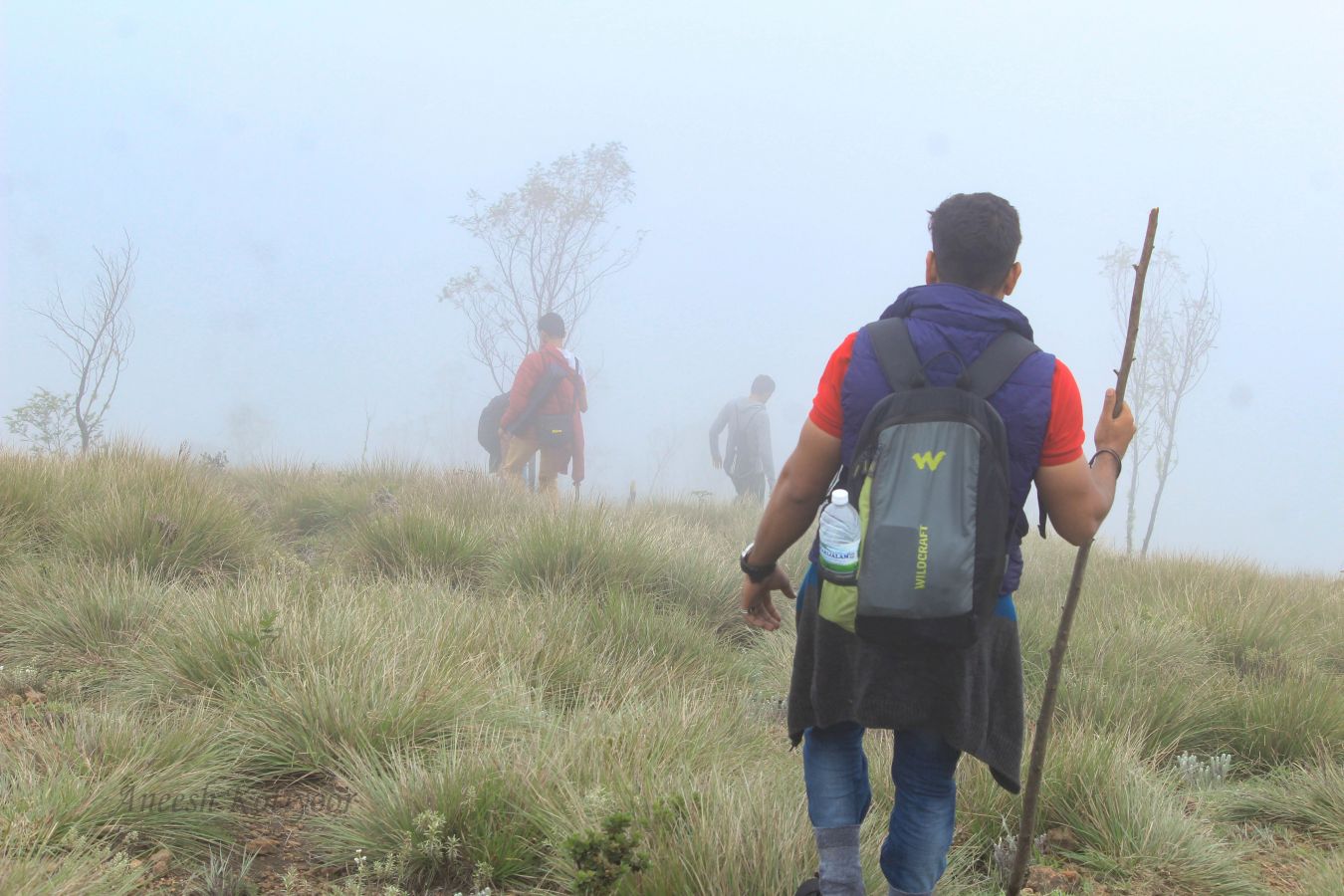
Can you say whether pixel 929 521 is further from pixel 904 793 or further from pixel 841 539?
pixel 904 793

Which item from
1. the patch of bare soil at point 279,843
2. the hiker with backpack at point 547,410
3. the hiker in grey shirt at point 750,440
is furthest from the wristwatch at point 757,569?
the hiker in grey shirt at point 750,440

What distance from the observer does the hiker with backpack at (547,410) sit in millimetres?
10281

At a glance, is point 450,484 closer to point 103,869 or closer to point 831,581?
point 103,869

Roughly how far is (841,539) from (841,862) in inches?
33.4

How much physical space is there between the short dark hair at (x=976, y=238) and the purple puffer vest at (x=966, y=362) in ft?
0.18

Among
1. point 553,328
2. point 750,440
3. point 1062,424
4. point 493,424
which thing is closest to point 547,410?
point 553,328

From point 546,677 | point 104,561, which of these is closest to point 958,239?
point 546,677

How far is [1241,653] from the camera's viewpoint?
238 inches

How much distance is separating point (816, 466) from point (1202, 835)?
7.09 ft

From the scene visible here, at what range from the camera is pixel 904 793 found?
2447mm

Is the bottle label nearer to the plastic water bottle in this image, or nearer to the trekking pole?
the plastic water bottle

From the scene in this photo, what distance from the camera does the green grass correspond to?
294 cm

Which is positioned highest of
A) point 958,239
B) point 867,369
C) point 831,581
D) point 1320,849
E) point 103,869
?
point 958,239

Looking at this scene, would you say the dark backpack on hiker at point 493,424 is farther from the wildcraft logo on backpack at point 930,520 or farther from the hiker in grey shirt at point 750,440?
the wildcraft logo on backpack at point 930,520
